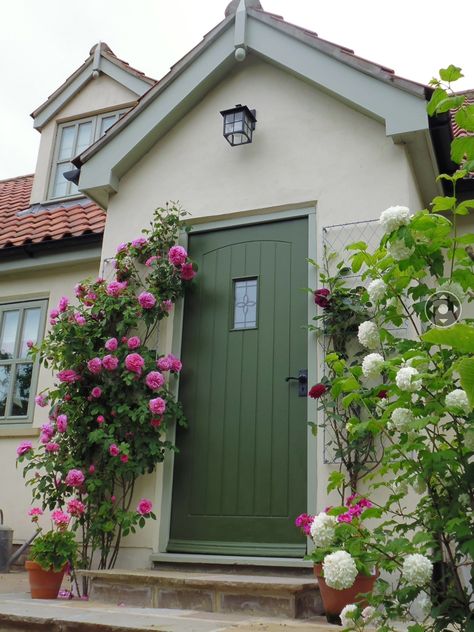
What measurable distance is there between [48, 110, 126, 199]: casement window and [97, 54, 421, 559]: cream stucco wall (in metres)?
2.92

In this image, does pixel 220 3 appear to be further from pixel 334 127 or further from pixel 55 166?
pixel 55 166

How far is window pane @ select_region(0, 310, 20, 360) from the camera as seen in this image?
7.56 m

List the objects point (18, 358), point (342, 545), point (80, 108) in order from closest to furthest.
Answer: point (342, 545), point (18, 358), point (80, 108)

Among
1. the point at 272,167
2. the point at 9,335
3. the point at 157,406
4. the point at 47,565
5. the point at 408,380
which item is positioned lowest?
the point at 47,565

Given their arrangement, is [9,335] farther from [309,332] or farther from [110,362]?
[309,332]

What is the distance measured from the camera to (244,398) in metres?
5.21

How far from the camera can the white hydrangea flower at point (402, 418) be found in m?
2.22

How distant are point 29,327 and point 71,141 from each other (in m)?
3.06

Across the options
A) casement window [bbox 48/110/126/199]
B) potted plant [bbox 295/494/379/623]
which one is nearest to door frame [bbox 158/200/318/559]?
potted plant [bbox 295/494/379/623]

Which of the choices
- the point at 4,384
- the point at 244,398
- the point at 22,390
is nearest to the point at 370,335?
the point at 244,398

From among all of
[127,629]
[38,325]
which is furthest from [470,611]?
[38,325]

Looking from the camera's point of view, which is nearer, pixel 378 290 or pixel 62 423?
pixel 378 290

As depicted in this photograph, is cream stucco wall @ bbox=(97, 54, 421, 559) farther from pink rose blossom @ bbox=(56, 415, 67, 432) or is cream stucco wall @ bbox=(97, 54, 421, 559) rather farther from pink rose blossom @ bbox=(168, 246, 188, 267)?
pink rose blossom @ bbox=(56, 415, 67, 432)

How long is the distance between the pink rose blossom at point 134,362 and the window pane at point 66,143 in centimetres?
480
